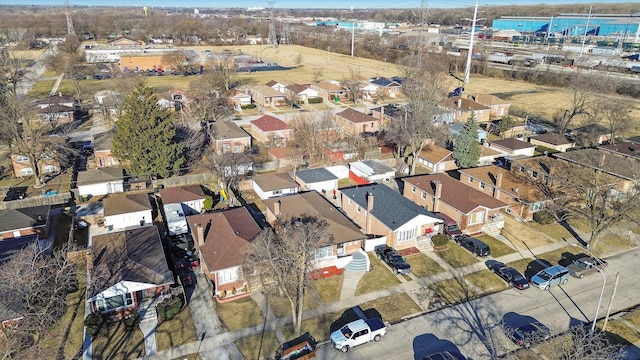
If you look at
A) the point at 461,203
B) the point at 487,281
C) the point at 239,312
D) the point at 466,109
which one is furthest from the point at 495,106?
the point at 239,312

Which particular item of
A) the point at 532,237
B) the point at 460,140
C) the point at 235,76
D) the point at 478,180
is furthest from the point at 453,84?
the point at 532,237

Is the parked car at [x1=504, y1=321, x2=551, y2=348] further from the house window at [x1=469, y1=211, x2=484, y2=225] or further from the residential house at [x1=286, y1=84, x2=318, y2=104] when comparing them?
the residential house at [x1=286, y1=84, x2=318, y2=104]

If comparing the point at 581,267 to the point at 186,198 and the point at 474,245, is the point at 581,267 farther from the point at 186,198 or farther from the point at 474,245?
the point at 186,198

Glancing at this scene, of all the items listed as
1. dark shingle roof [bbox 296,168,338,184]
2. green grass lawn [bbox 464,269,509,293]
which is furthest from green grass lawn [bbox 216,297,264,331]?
dark shingle roof [bbox 296,168,338,184]

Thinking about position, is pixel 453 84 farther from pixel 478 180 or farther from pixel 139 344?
pixel 139 344

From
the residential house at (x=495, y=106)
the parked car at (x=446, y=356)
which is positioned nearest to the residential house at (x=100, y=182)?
the parked car at (x=446, y=356)

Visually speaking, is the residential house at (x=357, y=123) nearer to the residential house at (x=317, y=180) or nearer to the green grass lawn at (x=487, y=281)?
the residential house at (x=317, y=180)
